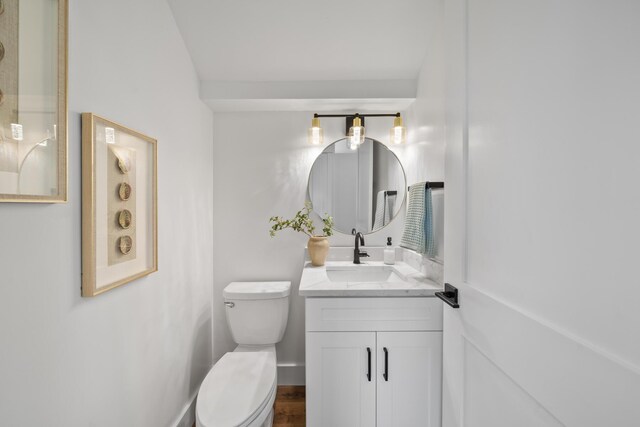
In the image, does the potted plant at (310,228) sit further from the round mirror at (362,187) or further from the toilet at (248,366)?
the toilet at (248,366)

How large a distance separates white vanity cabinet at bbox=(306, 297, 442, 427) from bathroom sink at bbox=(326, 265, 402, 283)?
0.49m

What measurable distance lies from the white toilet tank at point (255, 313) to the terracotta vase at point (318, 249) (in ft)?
0.91

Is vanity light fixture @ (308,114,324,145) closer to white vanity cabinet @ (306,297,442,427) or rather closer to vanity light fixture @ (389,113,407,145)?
vanity light fixture @ (389,113,407,145)

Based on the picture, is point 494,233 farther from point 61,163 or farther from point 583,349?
point 61,163

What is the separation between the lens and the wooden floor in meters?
1.81

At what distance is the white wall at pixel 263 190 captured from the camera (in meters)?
2.21

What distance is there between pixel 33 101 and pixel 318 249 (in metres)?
1.53

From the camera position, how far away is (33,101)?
2.46 ft

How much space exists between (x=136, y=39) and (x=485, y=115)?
130cm

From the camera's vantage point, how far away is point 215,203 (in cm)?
222

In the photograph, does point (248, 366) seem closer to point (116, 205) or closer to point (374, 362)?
point (374, 362)

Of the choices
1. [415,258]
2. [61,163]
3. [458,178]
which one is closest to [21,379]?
[61,163]

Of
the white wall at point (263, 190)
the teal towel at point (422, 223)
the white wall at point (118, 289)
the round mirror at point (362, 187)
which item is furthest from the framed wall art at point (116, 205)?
the teal towel at point (422, 223)

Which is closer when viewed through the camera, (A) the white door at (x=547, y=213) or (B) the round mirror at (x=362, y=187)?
(A) the white door at (x=547, y=213)
